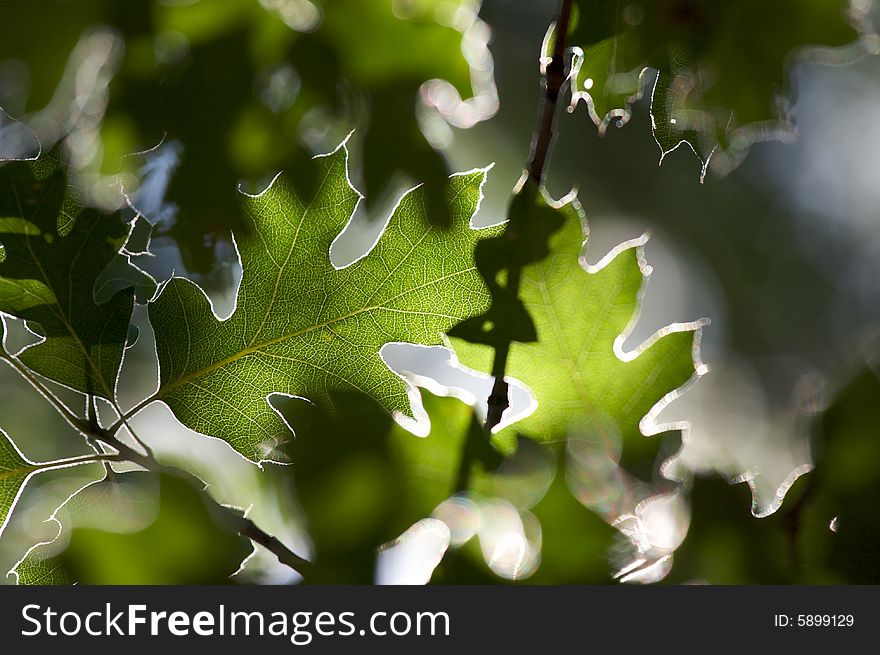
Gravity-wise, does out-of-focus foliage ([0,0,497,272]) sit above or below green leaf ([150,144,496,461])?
above

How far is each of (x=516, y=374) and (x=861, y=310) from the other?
3.77 metres

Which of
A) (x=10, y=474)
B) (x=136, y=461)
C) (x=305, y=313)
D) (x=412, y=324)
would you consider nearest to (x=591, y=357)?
(x=412, y=324)

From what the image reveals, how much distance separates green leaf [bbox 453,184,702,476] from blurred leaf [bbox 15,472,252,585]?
30 centimetres

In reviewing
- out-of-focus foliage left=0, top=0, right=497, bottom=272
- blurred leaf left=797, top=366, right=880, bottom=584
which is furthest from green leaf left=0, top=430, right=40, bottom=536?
blurred leaf left=797, top=366, right=880, bottom=584

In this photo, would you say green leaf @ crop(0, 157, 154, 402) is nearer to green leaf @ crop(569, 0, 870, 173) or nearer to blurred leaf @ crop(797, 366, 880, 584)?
green leaf @ crop(569, 0, 870, 173)

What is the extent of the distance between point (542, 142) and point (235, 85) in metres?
0.57

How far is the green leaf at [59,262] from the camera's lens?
32.1 inches

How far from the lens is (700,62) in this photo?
2.79 feet

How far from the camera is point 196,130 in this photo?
1111mm

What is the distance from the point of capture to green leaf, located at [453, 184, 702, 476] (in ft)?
2.50

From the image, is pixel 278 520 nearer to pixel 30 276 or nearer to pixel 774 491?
pixel 30 276

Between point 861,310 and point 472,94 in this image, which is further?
point 861,310

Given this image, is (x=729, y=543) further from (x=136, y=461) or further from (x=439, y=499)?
(x=136, y=461)

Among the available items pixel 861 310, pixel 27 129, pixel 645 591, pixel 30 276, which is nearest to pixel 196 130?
pixel 27 129
